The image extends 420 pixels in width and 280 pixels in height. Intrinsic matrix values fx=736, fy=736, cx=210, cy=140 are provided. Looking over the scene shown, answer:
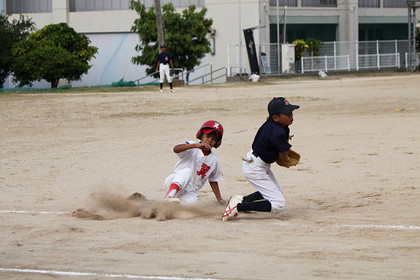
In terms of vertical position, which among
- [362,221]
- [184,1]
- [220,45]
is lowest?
[362,221]

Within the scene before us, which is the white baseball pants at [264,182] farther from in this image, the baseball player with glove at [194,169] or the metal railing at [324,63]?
the metal railing at [324,63]

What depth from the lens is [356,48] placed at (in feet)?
152

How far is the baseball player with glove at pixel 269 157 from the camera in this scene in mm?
7242

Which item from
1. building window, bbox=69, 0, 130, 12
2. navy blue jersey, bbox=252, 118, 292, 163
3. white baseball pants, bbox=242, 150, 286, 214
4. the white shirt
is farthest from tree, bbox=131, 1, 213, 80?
navy blue jersey, bbox=252, 118, 292, 163

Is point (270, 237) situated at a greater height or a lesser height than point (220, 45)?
lesser

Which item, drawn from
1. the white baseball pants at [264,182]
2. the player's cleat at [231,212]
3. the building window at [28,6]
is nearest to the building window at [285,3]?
the building window at [28,6]

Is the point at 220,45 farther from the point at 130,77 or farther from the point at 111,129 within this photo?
the point at 111,129

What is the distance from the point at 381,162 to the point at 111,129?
7066 millimetres

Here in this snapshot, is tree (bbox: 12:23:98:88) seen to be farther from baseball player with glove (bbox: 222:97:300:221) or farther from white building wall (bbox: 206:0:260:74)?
baseball player with glove (bbox: 222:97:300:221)

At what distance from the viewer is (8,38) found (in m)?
40.2

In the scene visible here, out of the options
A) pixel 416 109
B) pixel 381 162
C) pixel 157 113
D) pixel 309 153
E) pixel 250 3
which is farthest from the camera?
pixel 250 3

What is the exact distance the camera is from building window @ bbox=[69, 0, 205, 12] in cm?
4741

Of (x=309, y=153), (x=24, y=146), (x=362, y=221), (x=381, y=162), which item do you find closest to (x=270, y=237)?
(x=362, y=221)

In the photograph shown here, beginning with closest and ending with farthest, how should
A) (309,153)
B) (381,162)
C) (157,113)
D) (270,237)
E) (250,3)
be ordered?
(270,237) → (381,162) → (309,153) → (157,113) → (250,3)
